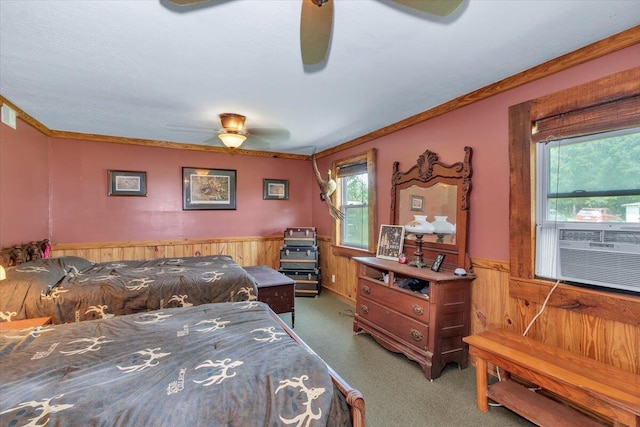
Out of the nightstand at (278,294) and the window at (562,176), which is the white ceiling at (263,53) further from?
the nightstand at (278,294)

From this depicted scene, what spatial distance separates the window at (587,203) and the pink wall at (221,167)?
0.94ft

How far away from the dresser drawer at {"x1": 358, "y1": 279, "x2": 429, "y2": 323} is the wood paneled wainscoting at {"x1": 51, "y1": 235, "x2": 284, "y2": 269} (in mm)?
2394

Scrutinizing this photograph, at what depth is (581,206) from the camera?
6.79 feet

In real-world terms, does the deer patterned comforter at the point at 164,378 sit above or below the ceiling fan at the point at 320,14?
below

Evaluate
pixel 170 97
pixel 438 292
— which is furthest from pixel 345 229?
pixel 170 97

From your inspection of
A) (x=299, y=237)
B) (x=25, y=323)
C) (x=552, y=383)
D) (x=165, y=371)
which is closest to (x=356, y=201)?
(x=299, y=237)

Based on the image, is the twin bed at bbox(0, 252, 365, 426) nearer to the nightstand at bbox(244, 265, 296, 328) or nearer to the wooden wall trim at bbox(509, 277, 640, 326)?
the nightstand at bbox(244, 265, 296, 328)

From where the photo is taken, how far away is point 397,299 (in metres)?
2.82

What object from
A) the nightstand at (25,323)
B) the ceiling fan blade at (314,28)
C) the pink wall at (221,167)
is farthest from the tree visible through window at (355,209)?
the nightstand at (25,323)

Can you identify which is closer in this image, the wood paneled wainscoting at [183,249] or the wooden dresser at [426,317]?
the wooden dresser at [426,317]

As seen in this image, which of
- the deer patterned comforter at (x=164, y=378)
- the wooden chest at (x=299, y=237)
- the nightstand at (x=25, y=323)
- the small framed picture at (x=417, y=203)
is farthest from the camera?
the wooden chest at (x=299, y=237)

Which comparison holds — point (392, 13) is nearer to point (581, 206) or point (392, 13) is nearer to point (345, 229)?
point (581, 206)

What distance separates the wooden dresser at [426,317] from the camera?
246 cm

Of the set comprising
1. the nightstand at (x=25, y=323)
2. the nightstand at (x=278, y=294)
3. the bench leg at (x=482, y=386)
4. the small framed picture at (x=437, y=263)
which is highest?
the small framed picture at (x=437, y=263)
